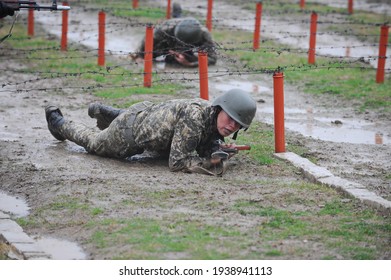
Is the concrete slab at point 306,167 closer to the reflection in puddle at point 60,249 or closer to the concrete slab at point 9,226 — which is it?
the reflection in puddle at point 60,249

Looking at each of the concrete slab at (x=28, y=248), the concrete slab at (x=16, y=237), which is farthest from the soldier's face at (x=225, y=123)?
the concrete slab at (x=28, y=248)

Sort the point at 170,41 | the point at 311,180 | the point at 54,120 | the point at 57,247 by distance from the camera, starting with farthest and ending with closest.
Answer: the point at 170,41
the point at 54,120
the point at 311,180
the point at 57,247

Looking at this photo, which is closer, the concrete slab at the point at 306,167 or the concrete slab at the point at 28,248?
the concrete slab at the point at 28,248

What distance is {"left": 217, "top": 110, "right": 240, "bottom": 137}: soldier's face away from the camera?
10.0 meters

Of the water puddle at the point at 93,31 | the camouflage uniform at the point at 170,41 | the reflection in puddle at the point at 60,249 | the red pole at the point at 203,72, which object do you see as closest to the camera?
the reflection in puddle at the point at 60,249

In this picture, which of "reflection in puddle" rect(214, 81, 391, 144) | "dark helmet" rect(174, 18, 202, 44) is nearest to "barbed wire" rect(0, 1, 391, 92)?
"dark helmet" rect(174, 18, 202, 44)

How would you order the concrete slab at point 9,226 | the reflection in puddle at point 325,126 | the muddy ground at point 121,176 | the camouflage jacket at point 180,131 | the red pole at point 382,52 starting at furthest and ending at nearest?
the red pole at point 382,52 < the reflection in puddle at point 325,126 < the camouflage jacket at point 180,131 < the muddy ground at point 121,176 < the concrete slab at point 9,226

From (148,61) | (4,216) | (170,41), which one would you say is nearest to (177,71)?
(170,41)

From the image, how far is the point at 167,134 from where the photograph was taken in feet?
34.1

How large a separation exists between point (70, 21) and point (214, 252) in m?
18.9

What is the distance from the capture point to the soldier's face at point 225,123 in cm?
1001

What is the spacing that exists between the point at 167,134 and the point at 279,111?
164cm

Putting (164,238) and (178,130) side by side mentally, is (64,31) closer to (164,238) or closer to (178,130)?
(178,130)

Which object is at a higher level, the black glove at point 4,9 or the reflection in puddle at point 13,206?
the black glove at point 4,9
